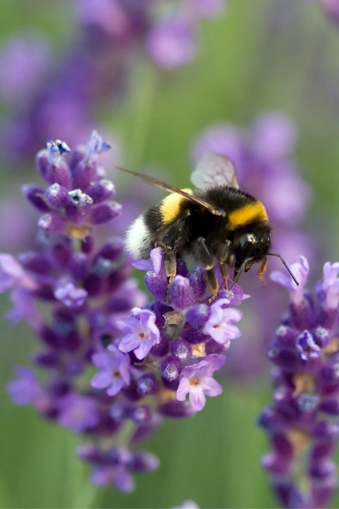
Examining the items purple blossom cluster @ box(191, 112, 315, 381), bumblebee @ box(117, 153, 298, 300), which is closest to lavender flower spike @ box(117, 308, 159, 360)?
bumblebee @ box(117, 153, 298, 300)

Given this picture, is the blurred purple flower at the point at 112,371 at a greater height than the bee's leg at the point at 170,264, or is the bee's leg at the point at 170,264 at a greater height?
the bee's leg at the point at 170,264

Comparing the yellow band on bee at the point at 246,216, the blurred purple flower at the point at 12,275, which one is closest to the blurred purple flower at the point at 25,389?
the blurred purple flower at the point at 12,275

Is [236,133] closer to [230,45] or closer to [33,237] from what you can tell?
[33,237]

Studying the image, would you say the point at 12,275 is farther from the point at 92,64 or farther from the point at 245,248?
the point at 92,64

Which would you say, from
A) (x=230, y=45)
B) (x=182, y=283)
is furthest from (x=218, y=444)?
(x=230, y=45)

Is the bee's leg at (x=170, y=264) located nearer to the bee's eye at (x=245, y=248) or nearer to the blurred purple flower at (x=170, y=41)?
the bee's eye at (x=245, y=248)

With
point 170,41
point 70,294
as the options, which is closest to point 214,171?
point 70,294
